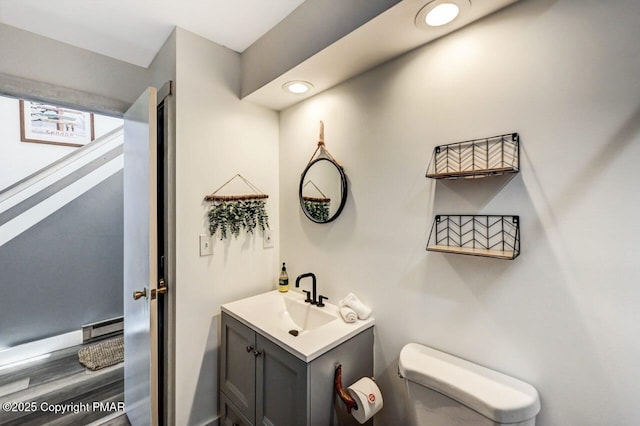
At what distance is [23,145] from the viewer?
276 cm

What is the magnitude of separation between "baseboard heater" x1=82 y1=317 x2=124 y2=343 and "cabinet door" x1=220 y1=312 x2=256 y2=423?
87.6 inches

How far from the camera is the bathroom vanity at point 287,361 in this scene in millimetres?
1146

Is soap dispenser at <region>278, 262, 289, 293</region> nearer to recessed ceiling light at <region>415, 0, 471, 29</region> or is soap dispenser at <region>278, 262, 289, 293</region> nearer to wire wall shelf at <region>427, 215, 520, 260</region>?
wire wall shelf at <region>427, 215, 520, 260</region>

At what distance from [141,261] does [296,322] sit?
969 mm

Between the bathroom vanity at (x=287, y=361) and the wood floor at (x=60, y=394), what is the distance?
3.30ft

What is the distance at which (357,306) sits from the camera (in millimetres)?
1434

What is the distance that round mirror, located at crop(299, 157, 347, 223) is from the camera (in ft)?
5.18

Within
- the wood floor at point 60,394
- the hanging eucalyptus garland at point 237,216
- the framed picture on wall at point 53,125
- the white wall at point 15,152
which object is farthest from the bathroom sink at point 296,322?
the white wall at point 15,152

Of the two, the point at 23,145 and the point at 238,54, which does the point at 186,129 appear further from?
the point at 23,145

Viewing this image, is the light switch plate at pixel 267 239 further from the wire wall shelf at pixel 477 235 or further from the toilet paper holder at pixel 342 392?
the wire wall shelf at pixel 477 235

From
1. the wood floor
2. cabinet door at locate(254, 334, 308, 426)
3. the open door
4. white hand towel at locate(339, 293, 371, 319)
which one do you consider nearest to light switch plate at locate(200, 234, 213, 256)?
the open door

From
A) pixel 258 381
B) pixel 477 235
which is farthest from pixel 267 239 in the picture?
pixel 477 235

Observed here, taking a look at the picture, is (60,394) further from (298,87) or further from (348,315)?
(298,87)

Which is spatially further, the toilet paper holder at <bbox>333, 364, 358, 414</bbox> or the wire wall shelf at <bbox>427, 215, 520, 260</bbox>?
the toilet paper holder at <bbox>333, 364, 358, 414</bbox>
